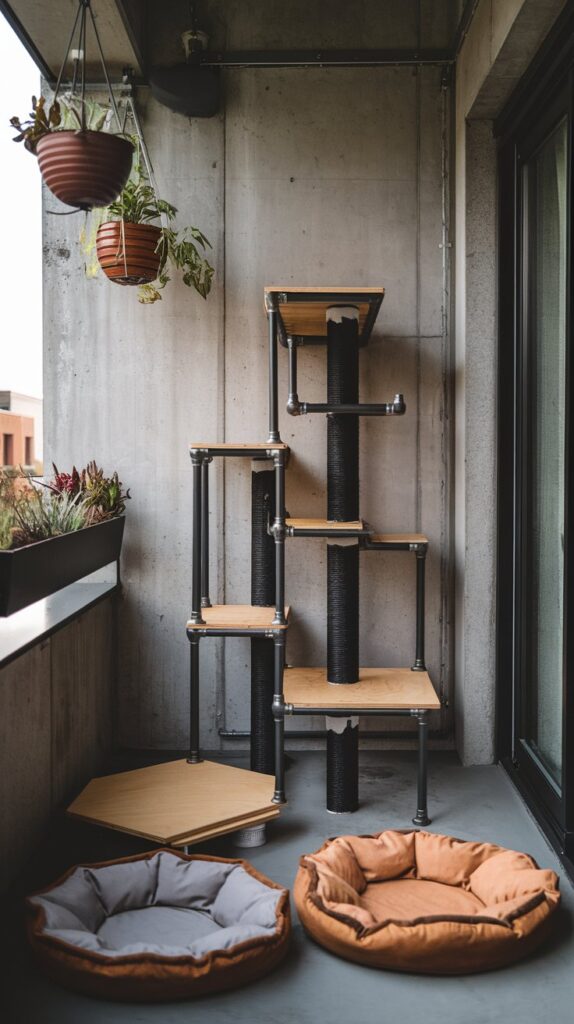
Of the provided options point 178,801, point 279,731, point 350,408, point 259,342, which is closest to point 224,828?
point 178,801

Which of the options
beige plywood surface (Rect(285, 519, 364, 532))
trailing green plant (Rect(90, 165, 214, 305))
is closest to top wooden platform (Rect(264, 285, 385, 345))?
trailing green plant (Rect(90, 165, 214, 305))

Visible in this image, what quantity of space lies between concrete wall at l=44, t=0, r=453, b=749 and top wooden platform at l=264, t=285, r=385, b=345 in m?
0.29

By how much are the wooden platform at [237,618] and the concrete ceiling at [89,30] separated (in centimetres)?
241

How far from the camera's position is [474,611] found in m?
3.83

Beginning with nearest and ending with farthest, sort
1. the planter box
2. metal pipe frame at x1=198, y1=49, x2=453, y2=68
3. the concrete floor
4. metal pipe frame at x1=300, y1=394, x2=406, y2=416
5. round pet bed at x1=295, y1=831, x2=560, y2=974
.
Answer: the concrete floor → round pet bed at x1=295, y1=831, x2=560, y2=974 → the planter box → metal pipe frame at x1=300, y1=394, x2=406, y2=416 → metal pipe frame at x1=198, y1=49, x2=453, y2=68

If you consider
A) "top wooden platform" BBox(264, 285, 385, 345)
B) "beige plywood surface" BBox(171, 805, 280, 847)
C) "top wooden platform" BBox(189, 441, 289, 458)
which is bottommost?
"beige plywood surface" BBox(171, 805, 280, 847)

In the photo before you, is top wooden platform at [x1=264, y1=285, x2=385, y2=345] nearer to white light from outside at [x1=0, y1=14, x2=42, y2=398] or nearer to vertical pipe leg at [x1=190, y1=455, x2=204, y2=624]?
vertical pipe leg at [x1=190, y1=455, x2=204, y2=624]

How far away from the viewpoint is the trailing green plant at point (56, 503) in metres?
3.00

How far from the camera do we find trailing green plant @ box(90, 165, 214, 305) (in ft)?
11.9

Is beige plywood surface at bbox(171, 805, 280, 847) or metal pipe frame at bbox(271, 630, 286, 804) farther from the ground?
metal pipe frame at bbox(271, 630, 286, 804)

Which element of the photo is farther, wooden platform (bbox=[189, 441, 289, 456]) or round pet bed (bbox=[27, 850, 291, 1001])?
wooden platform (bbox=[189, 441, 289, 456])

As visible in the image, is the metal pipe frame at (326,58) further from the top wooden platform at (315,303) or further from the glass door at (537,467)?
the top wooden platform at (315,303)

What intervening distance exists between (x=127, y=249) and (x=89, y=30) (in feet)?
3.10

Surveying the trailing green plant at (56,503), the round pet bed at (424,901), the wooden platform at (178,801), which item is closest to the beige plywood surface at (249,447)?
the trailing green plant at (56,503)
